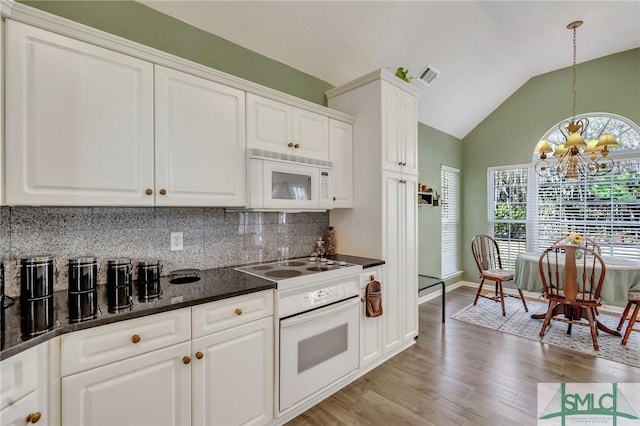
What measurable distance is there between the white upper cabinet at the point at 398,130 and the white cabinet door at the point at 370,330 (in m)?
0.94

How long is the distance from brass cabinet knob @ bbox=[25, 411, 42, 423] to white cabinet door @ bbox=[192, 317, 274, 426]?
568 millimetres

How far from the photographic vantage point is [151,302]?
1.45m

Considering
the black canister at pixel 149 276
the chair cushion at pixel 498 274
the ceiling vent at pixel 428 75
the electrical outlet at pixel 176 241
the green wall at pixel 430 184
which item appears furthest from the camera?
the green wall at pixel 430 184

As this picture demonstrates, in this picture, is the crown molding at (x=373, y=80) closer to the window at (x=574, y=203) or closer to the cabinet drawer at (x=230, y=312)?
the cabinet drawer at (x=230, y=312)

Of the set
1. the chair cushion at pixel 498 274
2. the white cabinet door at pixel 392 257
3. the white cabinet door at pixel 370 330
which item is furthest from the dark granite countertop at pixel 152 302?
the chair cushion at pixel 498 274

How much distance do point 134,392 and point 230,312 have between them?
0.52 m

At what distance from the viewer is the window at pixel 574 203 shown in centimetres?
405

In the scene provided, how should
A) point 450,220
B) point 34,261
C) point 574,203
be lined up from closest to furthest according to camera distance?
point 34,261 → point 574,203 → point 450,220

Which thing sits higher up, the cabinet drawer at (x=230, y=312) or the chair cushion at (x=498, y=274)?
the cabinet drawer at (x=230, y=312)

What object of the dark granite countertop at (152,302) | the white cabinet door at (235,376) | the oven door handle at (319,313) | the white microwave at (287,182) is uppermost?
the white microwave at (287,182)

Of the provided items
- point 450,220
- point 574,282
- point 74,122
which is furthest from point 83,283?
point 450,220

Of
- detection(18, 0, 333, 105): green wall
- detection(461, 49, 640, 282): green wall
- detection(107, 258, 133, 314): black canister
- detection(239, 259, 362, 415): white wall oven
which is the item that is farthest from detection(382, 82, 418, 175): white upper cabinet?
detection(461, 49, 640, 282): green wall

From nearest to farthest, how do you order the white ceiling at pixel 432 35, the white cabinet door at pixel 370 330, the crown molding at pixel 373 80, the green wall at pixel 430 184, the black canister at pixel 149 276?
1. the black canister at pixel 149 276
2. the white ceiling at pixel 432 35
3. the white cabinet door at pixel 370 330
4. the crown molding at pixel 373 80
5. the green wall at pixel 430 184

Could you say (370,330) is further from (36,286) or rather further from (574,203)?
(574,203)
